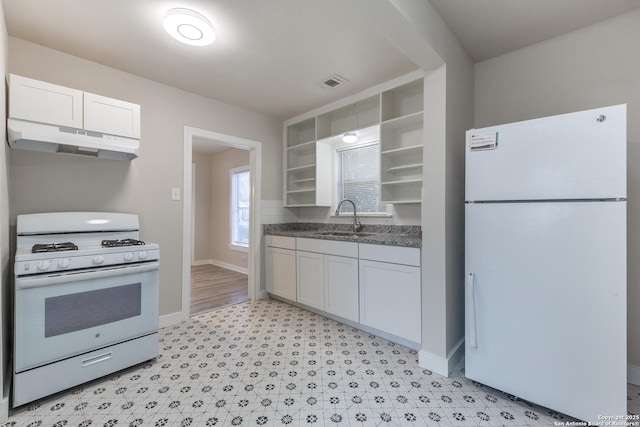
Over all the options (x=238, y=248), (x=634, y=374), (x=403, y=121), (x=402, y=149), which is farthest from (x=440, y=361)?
(x=238, y=248)

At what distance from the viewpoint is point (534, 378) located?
61.4 inches

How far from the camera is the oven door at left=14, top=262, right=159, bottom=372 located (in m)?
1.58

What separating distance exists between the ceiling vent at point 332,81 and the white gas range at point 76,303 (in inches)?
84.9

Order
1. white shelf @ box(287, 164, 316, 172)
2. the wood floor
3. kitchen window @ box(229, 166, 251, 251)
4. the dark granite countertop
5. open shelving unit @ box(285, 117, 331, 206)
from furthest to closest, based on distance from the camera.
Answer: kitchen window @ box(229, 166, 251, 251), open shelving unit @ box(285, 117, 331, 206), white shelf @ box(287, 164, 316, 172), the wood floor, the dark granite countertop

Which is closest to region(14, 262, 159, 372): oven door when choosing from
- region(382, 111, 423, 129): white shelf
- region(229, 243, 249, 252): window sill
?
region(382, 111, 423, 129): white shelf

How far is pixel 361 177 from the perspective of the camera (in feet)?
11.2

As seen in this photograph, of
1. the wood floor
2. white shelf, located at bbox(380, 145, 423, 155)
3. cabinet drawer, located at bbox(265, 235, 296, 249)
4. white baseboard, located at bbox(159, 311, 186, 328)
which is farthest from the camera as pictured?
the wood floor

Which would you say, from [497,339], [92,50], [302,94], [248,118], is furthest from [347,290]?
[92,50]

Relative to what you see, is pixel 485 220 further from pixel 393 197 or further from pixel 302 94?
pixel 302 94

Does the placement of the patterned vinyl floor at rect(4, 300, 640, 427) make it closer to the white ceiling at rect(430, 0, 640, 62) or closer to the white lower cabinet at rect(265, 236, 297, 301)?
the white lower cabinet at rect(265, 236, 297, 301)

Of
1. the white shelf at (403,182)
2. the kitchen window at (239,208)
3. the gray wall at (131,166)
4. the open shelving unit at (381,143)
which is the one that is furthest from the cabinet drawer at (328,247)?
the kitchen window at (239,208)

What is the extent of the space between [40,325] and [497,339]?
2730mm

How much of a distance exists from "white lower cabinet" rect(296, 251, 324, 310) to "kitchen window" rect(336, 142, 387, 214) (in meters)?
0.83

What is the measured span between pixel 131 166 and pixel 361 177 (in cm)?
242
